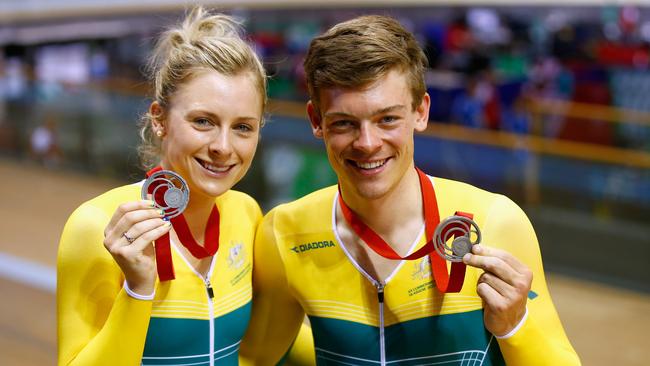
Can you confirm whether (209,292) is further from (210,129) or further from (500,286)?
(500,286)

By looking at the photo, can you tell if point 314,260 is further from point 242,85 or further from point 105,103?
point 105,103

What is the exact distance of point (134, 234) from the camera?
2232mm

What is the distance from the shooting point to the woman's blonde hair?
2.56 metres

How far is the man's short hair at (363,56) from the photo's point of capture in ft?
7.80

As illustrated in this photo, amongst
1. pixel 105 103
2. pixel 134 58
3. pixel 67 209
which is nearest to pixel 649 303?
pixel 67 209

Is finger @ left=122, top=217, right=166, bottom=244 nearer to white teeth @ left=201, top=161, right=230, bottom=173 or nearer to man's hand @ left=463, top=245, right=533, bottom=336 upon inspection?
white teeth @ left=201, top=161, right=230, bottom=173

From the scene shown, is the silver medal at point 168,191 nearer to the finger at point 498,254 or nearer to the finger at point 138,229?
the finger at point 138,229

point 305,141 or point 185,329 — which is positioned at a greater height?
point 185,329

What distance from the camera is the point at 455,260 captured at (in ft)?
7.34

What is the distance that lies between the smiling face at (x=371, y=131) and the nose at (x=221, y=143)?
0.27 meters

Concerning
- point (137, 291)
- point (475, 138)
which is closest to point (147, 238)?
point (137, 291)

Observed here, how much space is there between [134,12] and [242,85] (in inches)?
505

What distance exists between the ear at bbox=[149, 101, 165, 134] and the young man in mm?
434

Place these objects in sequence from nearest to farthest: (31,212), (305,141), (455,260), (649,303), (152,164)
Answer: (455,260) → (152,164) → (649,303) → (305,141) → (31,212)
